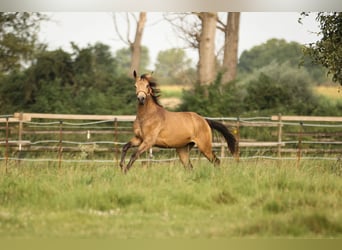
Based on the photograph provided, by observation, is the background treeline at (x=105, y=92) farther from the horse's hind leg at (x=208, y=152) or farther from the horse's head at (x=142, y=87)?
the horse's head at (x=142, y=87)

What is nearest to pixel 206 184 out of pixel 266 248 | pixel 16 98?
pixel 266 248

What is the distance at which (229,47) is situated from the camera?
48.9 ft

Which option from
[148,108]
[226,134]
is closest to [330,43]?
[226,134]

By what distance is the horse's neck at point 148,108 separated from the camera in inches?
350

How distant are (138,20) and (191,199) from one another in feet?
28.8

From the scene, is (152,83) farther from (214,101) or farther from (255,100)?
(255,100)

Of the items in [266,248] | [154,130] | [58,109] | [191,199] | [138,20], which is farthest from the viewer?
[138,20]

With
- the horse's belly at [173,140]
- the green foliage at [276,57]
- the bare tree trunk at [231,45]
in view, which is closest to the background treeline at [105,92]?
the bare tree trunk at [231,45]

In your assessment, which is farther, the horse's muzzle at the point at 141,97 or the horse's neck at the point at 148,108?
the horse's neck at the point at 148,108

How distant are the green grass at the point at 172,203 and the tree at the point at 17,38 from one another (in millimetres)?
5934

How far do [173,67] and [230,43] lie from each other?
3.20 m

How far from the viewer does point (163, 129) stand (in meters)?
8.99

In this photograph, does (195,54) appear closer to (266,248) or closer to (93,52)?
(93,52)

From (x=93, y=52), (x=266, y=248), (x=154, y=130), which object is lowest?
(x=266, y=248)
